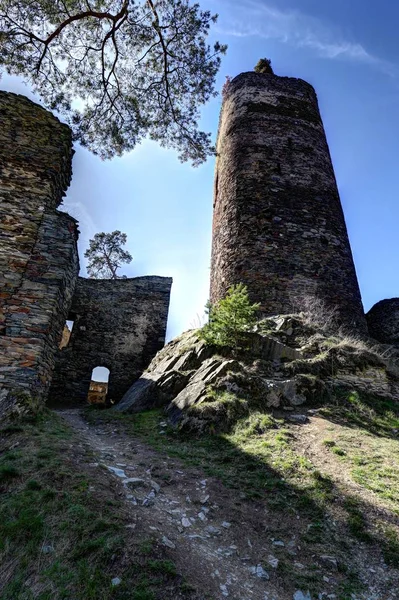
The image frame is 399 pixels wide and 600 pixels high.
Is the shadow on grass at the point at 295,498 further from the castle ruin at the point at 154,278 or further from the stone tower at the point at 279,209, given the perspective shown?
the stone tower at the point at 279,209

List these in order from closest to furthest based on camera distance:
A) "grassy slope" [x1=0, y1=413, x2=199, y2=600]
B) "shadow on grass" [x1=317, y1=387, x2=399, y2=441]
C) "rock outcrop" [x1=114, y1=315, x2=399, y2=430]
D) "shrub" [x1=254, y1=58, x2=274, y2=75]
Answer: "grassy slope" [x1=0, y1=413, x2=199, y2=600] < "shadow on grass" [x1=317, y1=387, x2=399, y2=441] < "rock outcrop" [x1=114, y1=315, x2=399, y2=430] < "shrub" [x1=254, y1=58, x2=274, y2=75]

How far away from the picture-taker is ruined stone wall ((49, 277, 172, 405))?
1109cm

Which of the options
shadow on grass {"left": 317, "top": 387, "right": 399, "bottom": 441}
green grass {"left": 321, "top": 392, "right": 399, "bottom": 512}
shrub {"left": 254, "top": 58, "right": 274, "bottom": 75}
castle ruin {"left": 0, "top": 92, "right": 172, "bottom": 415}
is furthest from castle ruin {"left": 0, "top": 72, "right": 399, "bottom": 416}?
green grass {"left": 321, "top": 392, "right": 399, "bottom": 512}

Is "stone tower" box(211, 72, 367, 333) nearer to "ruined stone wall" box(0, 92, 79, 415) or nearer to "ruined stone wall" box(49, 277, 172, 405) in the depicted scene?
"ruined stone wall" box(49, 277, 172, 405)

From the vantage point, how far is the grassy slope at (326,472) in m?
2.76

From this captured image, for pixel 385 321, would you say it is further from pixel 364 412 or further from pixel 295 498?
pixel 295 498

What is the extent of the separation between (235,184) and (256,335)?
19.0ft

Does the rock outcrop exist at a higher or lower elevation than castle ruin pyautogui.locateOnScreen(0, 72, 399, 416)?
lower

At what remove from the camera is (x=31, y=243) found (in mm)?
6348

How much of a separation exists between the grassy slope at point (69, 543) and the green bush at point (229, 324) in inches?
146

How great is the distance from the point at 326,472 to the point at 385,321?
8072mm

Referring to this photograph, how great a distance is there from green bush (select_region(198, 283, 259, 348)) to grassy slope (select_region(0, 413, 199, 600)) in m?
3.72

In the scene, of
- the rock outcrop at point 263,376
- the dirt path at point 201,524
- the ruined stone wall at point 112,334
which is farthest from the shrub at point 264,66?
the dirt path at point 201,524

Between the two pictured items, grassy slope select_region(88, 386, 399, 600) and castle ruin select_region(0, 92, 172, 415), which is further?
castle ruin select_region(0, 92, 172, 415)
